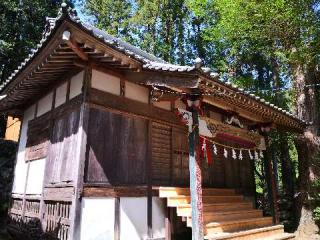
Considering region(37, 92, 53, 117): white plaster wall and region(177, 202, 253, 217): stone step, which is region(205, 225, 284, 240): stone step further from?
region(37, 92, 53, 117): white plaster wall

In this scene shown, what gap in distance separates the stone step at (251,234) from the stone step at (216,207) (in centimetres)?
91

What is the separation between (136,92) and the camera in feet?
28.0

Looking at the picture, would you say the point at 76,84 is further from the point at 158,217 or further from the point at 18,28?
the point at 18,28

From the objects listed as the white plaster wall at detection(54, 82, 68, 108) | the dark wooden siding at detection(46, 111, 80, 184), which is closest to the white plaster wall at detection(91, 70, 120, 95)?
the dark wooden siding at detection(46, 111, 80, 184)

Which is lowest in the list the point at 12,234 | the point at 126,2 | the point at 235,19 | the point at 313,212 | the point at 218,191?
the point at 12,234

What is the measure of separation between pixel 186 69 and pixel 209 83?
705 mm

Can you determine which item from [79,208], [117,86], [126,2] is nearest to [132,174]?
[79,208]

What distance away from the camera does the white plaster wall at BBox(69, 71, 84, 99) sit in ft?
25.5

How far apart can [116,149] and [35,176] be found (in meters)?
3.53

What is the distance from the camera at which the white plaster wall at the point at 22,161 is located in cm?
1065

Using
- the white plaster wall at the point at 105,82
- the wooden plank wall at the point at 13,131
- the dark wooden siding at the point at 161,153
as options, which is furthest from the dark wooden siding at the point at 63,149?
the wooden plank wall at the point at 13,131

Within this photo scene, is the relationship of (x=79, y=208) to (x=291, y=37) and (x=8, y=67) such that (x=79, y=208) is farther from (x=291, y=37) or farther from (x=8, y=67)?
(x=8, y=67)

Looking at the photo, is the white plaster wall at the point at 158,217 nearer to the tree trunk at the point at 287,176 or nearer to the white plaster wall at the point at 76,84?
the white plaster wall at the point at 76,84

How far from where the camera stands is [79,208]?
6676mm
